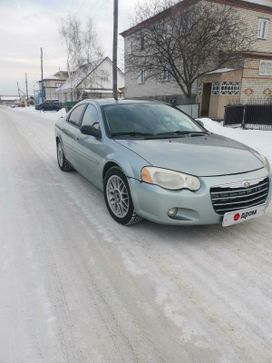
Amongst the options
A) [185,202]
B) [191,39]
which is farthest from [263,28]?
[185,202]

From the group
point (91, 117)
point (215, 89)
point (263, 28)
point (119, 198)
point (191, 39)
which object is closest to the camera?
point (119, 198)

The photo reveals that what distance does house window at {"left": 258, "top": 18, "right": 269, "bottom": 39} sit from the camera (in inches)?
931

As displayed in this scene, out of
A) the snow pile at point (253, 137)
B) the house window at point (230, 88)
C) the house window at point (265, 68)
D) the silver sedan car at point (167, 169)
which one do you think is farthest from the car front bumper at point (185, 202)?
the house window at point (265, 68)

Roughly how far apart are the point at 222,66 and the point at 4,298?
19485 millimetres

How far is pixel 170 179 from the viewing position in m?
3.10

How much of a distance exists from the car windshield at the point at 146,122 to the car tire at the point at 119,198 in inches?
23.4

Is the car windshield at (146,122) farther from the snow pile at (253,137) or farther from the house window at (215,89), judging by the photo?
the house window at (215,89)

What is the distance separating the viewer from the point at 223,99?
19.5 metres

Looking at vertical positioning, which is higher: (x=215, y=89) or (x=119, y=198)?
(x=215, y=89)

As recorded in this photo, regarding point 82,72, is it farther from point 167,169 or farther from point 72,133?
point 167,169

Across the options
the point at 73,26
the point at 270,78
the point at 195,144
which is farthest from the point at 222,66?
the point at 73,26

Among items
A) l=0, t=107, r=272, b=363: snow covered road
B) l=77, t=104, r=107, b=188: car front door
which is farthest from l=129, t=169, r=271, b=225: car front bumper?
l=77, t=104, r=107, b=188: car front door

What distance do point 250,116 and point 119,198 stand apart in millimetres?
11929

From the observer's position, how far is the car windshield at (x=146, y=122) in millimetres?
4105
